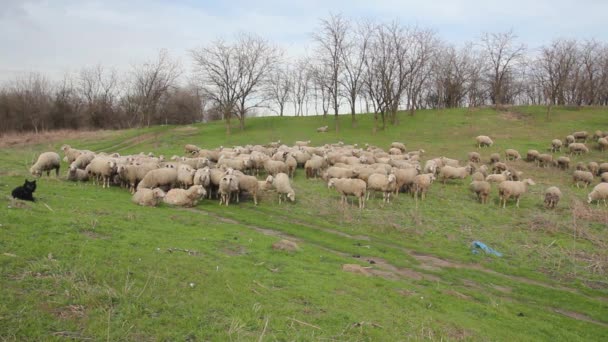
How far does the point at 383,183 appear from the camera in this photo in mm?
21844

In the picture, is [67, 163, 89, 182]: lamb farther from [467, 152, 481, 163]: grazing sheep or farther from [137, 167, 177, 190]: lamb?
[467, 152, 481, 163]: grazing sheep

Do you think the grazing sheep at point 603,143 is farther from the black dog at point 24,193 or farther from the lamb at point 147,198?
the black dog at point 24,193

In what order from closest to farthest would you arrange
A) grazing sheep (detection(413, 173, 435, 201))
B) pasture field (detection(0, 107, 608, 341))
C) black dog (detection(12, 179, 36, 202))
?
pasture field (detection(0, 107, 608, 341)) < black dog (detection(12, 179, 36, 202)) < grazing sheep (detection(413, 173, 435, 201))

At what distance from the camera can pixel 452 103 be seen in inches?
2972

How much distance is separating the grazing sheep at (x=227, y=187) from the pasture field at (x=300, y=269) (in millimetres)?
665

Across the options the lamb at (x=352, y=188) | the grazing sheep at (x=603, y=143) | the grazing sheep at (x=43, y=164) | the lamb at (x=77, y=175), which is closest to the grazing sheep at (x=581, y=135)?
the grazing sheep at (x=603, y=143)

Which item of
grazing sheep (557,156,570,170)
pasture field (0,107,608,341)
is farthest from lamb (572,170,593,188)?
grazing sheep (557,156,570,170)

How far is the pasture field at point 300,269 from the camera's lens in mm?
6824

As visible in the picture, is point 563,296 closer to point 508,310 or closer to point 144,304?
point 508,310

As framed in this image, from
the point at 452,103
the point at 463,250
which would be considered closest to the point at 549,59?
the point at 452,103

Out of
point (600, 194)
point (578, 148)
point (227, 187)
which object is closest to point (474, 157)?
point (578, 148)

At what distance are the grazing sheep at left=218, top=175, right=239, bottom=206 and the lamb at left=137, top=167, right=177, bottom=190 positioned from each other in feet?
8.48

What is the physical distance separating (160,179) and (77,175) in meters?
5.05

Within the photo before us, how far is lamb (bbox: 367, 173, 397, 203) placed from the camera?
71.6ft
